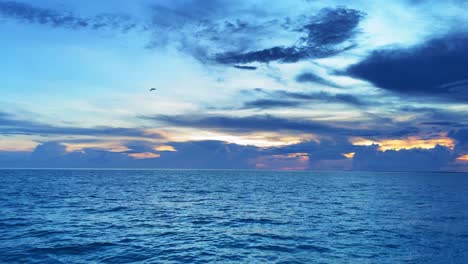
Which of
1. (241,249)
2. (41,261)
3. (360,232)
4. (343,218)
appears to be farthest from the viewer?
(343,218)

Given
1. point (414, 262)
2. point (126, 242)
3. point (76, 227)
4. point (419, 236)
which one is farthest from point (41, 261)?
point (419, 236)

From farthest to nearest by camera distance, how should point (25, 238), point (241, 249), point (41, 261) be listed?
point (25, 238) < point (241, 249) < point (41, 261)

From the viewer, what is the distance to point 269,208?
2344 inches

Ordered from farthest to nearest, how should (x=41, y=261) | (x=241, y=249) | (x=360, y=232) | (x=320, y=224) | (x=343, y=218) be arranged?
(x=343, y=218)
(x=320, y=224)
(x=360, y=232)
(x=241, y=249)
(x=41, y=261)

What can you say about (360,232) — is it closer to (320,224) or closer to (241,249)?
(320,224)

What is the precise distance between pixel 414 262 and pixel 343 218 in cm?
2165

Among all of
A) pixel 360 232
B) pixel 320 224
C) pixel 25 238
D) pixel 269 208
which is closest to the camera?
pixel 25 238

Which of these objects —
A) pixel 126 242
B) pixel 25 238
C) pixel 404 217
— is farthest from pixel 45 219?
pixel 404 217

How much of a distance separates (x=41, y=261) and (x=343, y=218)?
127 ft

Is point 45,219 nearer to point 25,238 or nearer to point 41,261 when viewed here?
point 25,238

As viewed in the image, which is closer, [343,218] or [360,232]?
[360,232]

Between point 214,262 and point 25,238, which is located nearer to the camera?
point 214,262

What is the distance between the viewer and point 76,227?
39.6 meters

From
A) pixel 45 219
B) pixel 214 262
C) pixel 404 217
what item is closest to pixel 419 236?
pixel 404 217
